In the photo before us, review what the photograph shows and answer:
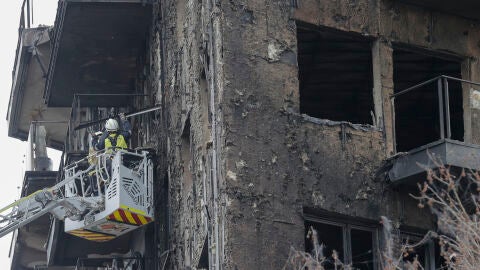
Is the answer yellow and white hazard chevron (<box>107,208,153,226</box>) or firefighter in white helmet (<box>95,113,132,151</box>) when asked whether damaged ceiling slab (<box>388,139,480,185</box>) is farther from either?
firefighter in white helmet (<box>95,113,132,151</box>)

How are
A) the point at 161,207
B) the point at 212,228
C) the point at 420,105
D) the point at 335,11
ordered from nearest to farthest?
1. the point at 212,228
2. the point at 335,11
3. the point at 161,207
4. the point at 420,105

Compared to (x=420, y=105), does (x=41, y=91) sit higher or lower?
higher

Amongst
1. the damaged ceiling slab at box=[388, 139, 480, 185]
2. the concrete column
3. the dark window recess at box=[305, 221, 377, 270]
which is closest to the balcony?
the damaged ceiling slab at box=[388, 139, 480, 185]

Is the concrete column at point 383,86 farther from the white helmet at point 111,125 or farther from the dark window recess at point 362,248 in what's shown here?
the white helmet at point 111,125

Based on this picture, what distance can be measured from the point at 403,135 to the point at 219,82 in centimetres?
931

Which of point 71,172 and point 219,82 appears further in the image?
point 71,172

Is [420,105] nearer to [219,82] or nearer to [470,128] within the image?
[470,128]

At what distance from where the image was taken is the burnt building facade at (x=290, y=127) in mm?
22391

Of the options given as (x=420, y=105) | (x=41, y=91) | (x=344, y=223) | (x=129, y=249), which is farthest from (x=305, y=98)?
(x=41, y=91)

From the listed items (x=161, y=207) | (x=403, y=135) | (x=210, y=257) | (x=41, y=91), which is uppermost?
(x=41, y=91)

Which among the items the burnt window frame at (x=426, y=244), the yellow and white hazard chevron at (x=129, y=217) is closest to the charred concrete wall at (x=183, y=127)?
Result: the yellow and white hazard chevron at (x=129, y=217)

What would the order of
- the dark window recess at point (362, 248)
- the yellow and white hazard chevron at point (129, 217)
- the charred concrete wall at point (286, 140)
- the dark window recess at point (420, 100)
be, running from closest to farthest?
1. the charred concrete wall at point (286, 140)
2. the dark window recess at point (362, 248)
3. the yellow and white hazard chevron at point (129, 217)
4. the dark window recess at point (420, 100)

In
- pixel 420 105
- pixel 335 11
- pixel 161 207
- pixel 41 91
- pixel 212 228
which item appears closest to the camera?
pixel 212 228

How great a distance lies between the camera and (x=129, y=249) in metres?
30.8
